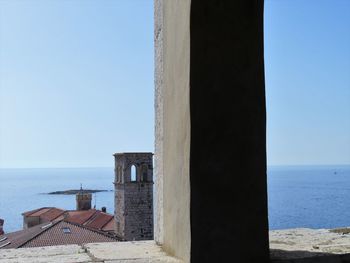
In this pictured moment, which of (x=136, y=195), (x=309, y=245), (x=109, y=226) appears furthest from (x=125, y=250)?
(x=109, y=226)

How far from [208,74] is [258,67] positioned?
284 millimetres

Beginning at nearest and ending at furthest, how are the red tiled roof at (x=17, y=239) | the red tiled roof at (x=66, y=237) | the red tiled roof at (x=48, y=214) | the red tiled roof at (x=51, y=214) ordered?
the red tiled roof at (x=17, y=239) < the red tiled roof at (x=66, y=237) < the red tiled roof at (x=51, y=214) < the red tiled roof at (x=48, y=214)

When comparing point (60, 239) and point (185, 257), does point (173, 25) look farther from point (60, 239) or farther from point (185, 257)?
point (60, 239)

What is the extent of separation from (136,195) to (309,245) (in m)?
31.1

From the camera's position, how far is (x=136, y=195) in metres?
33.2

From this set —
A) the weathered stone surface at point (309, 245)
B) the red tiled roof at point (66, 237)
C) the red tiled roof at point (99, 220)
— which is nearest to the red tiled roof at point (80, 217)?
the red tiled roof at point (99, 220)

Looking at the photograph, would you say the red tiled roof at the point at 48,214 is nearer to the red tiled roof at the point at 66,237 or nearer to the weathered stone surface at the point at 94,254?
the red tiled roof at the point at 66,237

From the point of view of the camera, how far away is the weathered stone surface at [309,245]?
7.66 feet

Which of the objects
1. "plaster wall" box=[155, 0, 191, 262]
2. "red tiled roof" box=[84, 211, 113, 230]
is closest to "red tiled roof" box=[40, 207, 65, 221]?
"red tiled roof" box=[84, 211, 113, 230]

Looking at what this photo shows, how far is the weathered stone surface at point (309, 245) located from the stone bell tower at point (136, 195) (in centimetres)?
2904

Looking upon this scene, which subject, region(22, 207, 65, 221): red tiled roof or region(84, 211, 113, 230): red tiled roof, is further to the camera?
region(22, 207, 65, 221): red tiled roof

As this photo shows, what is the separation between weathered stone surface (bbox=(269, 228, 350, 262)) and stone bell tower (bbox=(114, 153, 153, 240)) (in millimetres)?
29042

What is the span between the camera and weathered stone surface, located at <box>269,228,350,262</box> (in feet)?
7.66

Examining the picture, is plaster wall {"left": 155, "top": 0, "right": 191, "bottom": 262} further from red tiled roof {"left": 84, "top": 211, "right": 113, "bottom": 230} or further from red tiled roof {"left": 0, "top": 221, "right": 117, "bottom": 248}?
red tiled roof {"left": 84, "top": 211, "right": 113, "bottom": 230}
